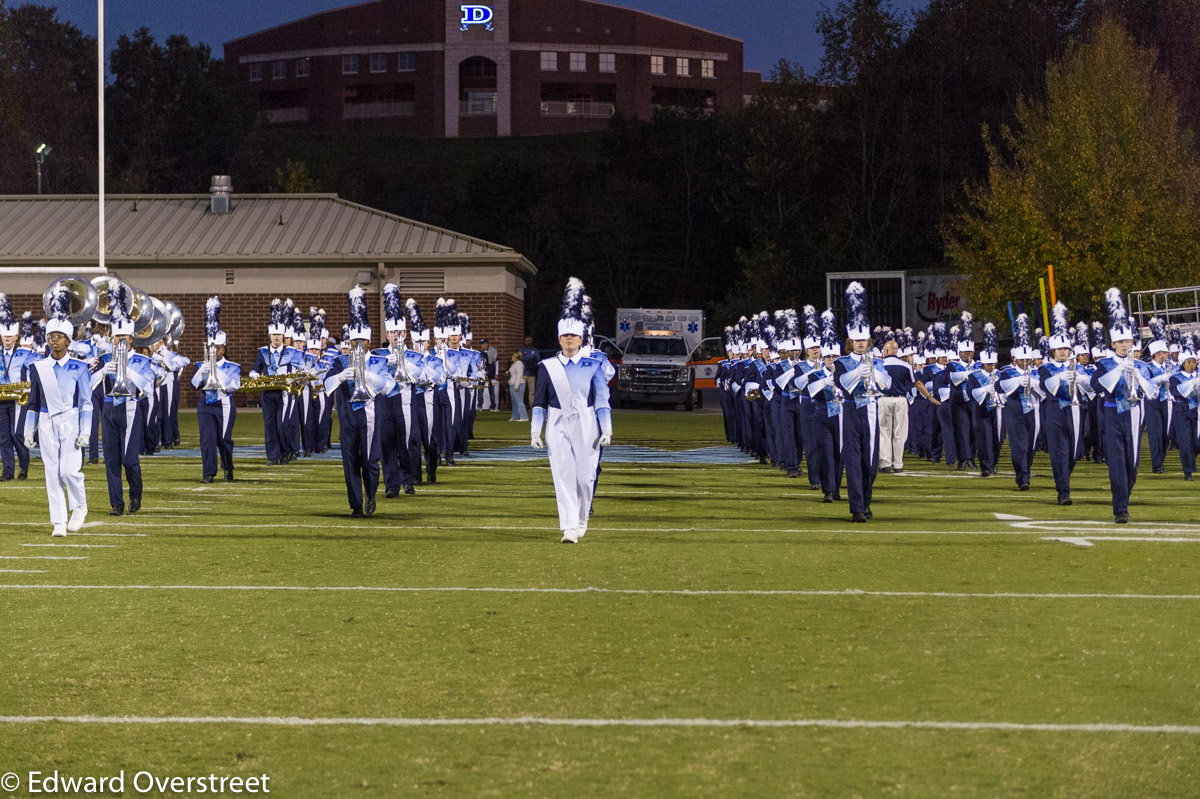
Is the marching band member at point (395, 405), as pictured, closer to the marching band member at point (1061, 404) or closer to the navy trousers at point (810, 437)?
the navy trousers at point (810, 437)

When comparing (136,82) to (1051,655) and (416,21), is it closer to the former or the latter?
(416,21)

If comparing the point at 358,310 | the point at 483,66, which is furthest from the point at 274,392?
the point at 483,66

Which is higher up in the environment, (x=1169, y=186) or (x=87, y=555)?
(x=1169, y=186)

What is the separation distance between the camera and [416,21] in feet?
301

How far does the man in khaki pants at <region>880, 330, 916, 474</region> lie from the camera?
2081cm

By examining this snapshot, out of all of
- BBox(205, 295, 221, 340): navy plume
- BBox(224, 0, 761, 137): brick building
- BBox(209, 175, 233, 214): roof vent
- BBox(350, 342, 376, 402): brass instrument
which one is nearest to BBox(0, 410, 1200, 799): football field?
BBox(350, 342, 376, 402): brass instrument

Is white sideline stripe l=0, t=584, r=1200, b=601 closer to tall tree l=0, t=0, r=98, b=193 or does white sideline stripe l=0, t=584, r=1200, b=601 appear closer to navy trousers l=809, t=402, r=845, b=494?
navy trousers l=809, t=402, r=845, b=494

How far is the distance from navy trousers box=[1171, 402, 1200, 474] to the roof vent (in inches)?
1168

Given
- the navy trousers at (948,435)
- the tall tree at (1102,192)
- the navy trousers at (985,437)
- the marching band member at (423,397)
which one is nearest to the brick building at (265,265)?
the tall tree at (1102,192)

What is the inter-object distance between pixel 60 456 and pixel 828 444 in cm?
689

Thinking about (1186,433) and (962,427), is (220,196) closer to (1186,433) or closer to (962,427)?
(962,427)

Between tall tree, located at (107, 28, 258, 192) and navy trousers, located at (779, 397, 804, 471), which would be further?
tall tree, located at (107, 28, 258, 192)

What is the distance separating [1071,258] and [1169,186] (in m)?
2.68

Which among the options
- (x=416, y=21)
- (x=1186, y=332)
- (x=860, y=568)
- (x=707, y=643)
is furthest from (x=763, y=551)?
(x=416, y=21)
